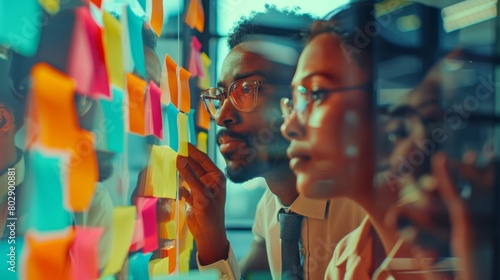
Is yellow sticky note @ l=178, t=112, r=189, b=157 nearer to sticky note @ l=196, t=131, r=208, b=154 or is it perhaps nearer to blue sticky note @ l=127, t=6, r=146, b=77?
sticky note @ l=196, t=131, r=208, b=154

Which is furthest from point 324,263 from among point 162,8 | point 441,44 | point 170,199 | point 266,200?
point 162,8

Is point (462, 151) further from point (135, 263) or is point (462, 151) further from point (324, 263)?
point (135, 263)

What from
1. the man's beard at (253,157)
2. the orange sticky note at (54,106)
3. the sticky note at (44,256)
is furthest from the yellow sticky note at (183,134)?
the sticky note at (44,256)

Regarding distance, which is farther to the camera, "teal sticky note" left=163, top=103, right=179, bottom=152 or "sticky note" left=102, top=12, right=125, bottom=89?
"teal sticky note" left=163, top=103, right=179, bottom=152

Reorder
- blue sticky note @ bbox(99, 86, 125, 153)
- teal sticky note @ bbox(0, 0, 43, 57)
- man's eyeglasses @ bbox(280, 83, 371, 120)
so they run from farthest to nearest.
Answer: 1. man's eyeglasses @ bbox(280, 83, 371, 120)
2. blue sticky note @ bbox(99, 86, 125, 153)
3. teal sticky note @ bbox(0, 0, 43, 57)

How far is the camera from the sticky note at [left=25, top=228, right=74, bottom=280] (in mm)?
1352

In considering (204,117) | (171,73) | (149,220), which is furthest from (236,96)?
(149,220)

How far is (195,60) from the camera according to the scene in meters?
1.62

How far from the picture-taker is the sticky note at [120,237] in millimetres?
1505

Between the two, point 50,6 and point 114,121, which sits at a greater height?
point 50,6

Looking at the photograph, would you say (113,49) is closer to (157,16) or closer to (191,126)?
(157,16)

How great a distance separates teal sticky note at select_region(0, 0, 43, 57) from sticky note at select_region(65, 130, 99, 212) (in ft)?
0.88

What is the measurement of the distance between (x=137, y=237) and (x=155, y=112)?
15.3 inches

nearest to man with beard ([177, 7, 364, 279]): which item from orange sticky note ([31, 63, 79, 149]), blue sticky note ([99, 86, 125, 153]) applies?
blue sticky note ([99, 86, 125, 153])
